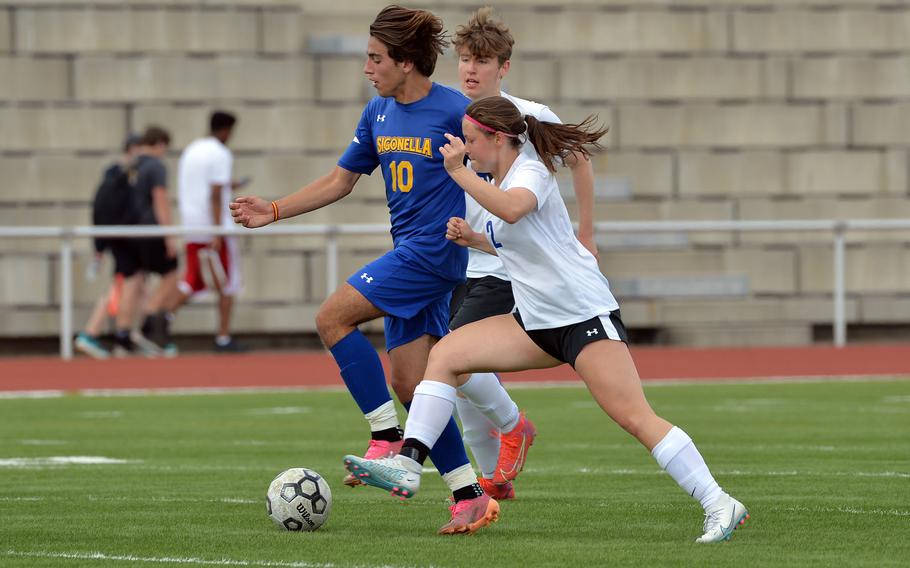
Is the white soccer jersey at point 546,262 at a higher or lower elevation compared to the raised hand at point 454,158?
lower

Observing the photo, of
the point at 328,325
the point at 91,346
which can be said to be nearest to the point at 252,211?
the point at 328,325

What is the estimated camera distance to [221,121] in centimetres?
1766

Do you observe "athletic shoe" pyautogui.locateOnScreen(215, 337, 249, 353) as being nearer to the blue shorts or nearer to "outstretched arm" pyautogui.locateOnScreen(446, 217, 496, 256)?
the blue shorts

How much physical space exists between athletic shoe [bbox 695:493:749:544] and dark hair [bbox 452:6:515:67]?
2.82 m

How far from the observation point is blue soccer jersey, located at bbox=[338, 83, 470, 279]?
7.62 m

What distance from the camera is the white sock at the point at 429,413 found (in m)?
6.77

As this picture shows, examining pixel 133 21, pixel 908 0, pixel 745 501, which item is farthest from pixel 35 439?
pixel 908 0

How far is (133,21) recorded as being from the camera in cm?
2133

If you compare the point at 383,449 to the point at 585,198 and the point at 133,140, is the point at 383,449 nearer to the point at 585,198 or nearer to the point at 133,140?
the point at 585,198

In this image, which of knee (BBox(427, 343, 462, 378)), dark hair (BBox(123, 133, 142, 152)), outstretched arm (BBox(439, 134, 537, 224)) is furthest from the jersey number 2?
dark hair (BBox(123, 133, 142, 152))

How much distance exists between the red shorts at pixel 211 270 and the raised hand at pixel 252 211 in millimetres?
10013

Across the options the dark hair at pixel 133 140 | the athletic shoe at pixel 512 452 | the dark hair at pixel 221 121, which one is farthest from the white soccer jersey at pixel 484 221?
the dark hair at pixel 133 140

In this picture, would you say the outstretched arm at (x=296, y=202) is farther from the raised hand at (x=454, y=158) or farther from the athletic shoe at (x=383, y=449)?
the raised hand at (x=454, y=158)

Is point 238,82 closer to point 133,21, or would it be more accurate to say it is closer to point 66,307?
point 133,21
